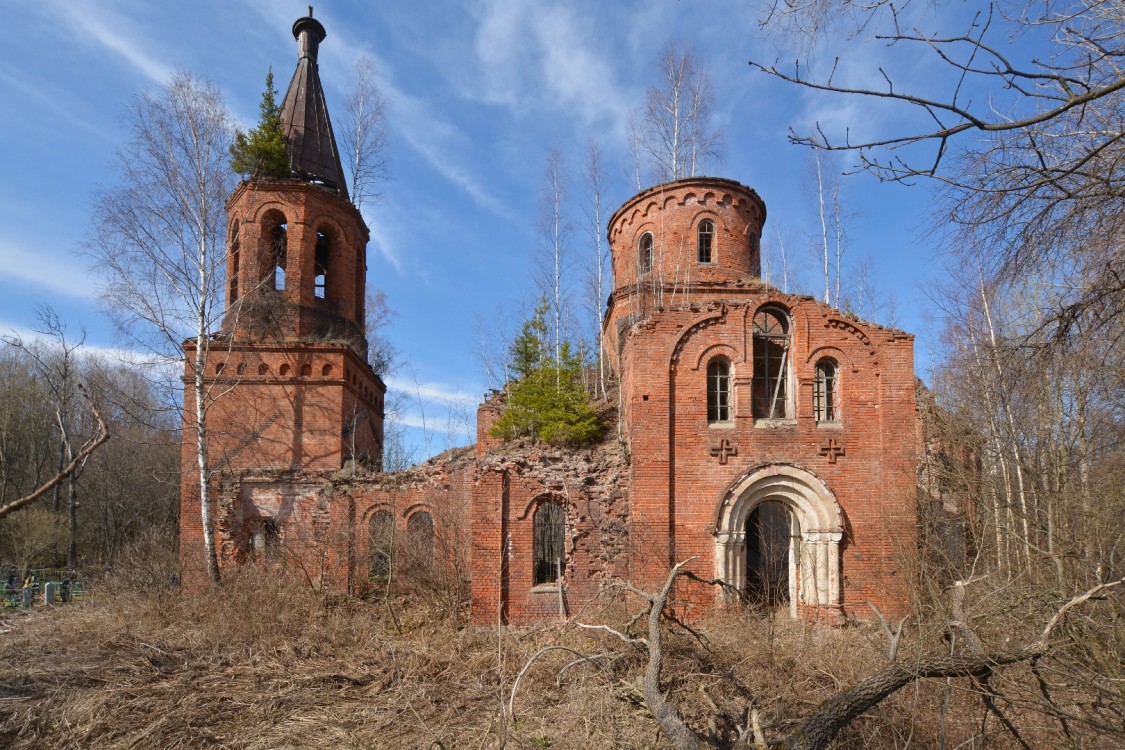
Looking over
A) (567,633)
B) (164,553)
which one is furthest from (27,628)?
(567,633)

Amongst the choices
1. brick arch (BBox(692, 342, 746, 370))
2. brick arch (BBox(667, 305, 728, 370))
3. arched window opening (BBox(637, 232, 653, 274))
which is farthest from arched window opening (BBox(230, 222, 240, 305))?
brick arch (BBox(692, 342, 746, 370))

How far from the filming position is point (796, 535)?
1298 centimetres

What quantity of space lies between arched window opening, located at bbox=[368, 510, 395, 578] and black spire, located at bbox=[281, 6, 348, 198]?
403 inches

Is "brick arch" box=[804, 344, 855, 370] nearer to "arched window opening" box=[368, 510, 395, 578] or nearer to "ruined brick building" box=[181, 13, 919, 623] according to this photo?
"ruined brick building" box=[181, 13, 919, 623]

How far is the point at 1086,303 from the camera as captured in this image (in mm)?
4137

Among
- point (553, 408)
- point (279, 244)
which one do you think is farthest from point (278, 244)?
point (553, 408)

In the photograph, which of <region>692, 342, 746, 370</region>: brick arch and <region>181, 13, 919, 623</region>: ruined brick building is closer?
<region>181, 13, 919, 623</region>: ruined brick building

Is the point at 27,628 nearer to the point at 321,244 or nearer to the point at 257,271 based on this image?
the point at 257,271

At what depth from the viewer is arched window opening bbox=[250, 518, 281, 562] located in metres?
16.2

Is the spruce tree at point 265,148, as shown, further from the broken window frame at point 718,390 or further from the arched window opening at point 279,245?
the broken window frame at point 718,390

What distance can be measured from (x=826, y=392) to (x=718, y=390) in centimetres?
227

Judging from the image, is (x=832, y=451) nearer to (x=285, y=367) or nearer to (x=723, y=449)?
(x=723, y=449)

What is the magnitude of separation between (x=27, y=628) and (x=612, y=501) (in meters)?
12.1

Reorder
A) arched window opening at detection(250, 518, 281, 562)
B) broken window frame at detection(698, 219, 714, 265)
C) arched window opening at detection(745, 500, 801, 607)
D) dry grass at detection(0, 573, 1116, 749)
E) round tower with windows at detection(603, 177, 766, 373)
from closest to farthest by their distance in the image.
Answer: dry grass at detection(0, 573, 1116, 749) → arched window opening at detection(745, 500, 801, 607) → arched window opening at detection(250, 518, 281, 562) → round tower with windows at detection(603, 177, 766, 373) → broken window frame at detection(698, 219, 714, 265)
